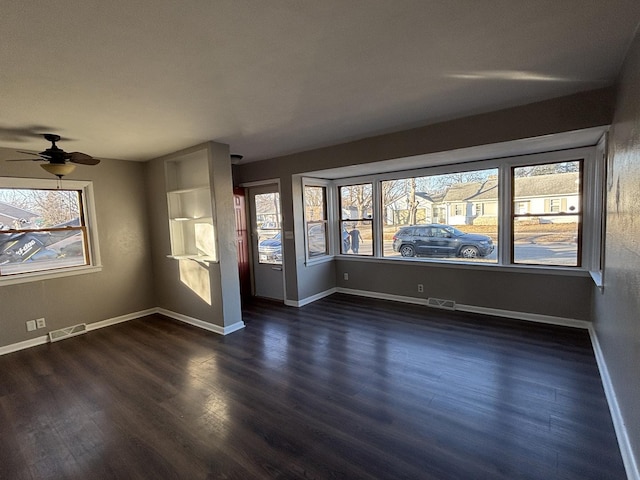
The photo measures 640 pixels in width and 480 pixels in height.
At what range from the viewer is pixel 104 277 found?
4586mm

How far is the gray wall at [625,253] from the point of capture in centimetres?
167

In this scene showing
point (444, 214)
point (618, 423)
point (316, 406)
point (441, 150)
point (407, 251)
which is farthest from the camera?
point (407, 251)

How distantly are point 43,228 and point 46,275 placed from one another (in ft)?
1.99

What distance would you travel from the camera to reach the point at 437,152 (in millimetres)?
3580

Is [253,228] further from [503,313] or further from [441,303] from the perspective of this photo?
[503,313]

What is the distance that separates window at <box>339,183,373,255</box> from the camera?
5477 millimetres

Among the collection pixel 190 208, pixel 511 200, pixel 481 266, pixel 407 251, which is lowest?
pixel 481 266

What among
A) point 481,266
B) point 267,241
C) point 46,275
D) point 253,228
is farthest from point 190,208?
point 481,266

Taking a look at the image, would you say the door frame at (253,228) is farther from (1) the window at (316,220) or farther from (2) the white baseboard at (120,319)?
(2) the white baseboard at (120,319)

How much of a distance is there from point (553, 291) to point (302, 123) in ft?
12.0

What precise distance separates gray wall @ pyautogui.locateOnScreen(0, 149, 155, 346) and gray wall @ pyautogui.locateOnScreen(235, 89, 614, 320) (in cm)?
180

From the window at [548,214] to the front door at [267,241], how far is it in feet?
11.4

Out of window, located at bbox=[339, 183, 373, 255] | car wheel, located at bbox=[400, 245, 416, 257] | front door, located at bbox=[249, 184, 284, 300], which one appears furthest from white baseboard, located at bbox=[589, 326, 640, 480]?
front door, located at bbox=[249, 184, 284, 300]

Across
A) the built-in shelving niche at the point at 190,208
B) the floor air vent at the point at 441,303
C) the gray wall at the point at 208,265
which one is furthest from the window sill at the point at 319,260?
the floor air vent at the point at 441,303
